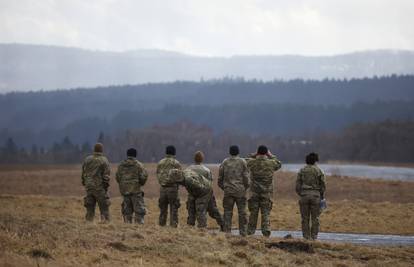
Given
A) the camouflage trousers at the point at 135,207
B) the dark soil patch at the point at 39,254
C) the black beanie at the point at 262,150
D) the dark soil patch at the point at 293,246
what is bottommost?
the dark soil patch at the point at 293,246

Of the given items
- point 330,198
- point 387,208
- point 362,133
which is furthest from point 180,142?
point 387,208

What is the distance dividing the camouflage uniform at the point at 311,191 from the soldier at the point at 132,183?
15.4ft

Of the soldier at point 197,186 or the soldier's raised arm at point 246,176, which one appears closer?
the soldier's raised arm at point 246,176

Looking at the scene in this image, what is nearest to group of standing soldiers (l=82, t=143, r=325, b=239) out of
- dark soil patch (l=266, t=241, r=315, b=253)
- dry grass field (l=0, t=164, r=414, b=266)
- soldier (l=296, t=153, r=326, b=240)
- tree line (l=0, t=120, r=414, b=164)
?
soldier (l=296, t=153, r=326, b=240)

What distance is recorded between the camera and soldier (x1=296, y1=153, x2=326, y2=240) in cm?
2231

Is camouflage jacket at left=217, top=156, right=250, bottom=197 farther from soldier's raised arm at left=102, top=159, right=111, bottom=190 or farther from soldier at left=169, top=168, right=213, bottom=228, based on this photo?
soldier's raised arm at left=102, top=159, right=111, bottom=190

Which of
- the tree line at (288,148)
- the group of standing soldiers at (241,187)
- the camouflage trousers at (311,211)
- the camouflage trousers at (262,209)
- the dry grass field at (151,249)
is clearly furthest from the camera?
the tree line at (288,148)

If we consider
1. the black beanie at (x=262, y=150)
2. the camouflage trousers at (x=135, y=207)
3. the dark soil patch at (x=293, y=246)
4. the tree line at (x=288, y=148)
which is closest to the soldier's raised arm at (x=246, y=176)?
the black beanie at (x=262, y=150)

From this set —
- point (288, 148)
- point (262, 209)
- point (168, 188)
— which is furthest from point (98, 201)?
point (288, 148)

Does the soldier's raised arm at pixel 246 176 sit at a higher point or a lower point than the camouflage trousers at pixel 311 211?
higher

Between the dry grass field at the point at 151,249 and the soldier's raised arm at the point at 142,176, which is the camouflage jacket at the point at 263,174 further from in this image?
the soldier's raised arm at the point at 142,176

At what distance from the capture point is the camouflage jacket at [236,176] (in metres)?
22.5

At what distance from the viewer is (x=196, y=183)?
2261 cm

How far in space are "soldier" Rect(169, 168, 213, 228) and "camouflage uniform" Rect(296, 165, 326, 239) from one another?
2.50 meters
